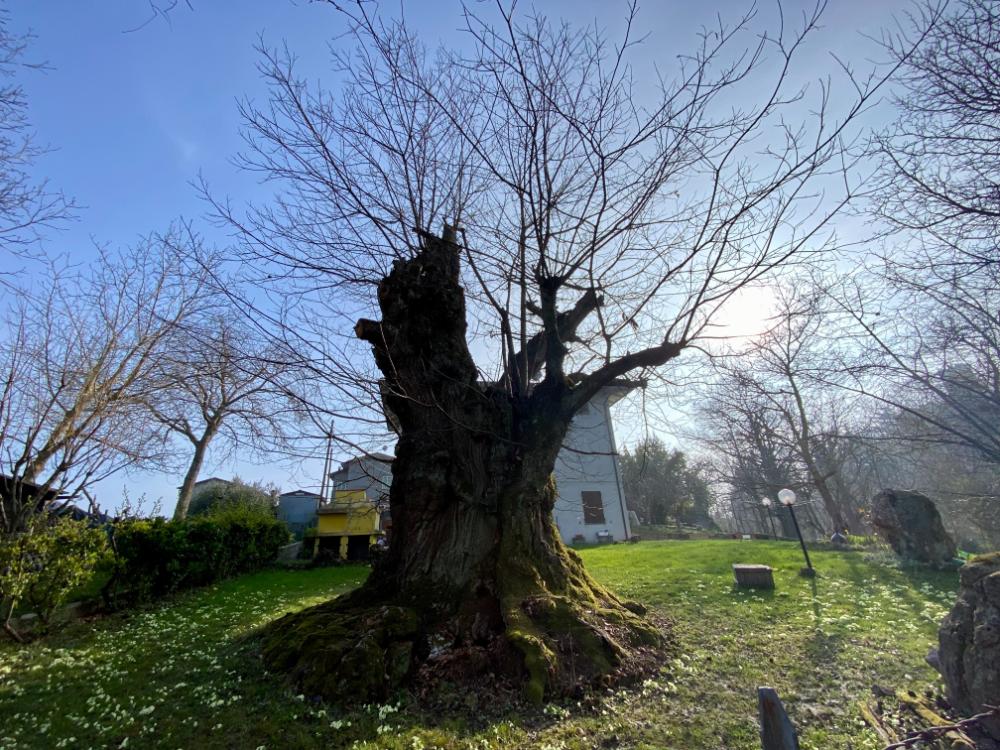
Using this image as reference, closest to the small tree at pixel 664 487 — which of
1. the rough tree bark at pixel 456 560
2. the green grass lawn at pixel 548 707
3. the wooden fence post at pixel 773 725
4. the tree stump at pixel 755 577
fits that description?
the tree stump at pixel 755 577

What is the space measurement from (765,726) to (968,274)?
617 cm

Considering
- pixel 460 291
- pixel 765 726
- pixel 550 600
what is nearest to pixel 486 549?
pixel 550 600

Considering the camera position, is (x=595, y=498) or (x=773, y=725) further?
(x=595, y=498)

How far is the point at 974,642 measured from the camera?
3.02m

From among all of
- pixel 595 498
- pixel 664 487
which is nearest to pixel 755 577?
pixel 595 498

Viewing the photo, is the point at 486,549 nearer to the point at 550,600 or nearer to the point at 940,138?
the point at 550,600

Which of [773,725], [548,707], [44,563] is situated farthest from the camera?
[44,563]

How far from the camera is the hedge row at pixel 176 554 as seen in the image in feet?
26.2

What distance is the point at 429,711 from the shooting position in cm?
366

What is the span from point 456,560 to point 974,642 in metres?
4.27

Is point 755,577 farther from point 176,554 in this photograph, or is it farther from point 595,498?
point 595,498

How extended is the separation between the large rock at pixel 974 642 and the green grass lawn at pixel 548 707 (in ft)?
2.24

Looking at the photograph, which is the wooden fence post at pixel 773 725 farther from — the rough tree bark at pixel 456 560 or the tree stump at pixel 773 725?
the rough tree bark at pixel 456 560

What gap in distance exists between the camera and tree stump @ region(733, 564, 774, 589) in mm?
7426
